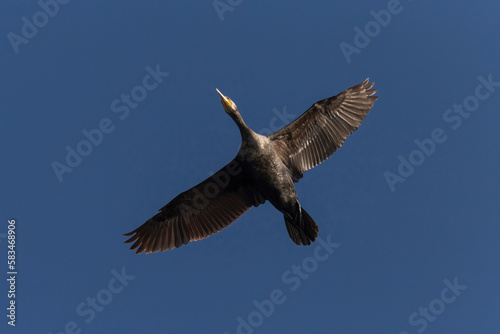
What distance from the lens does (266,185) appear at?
11883 mm

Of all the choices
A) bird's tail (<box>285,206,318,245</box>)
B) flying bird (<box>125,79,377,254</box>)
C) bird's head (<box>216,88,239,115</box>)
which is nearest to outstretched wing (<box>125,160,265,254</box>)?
flying bird (<box>125,79,377,254</box>)

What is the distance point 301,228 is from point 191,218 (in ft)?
7.66

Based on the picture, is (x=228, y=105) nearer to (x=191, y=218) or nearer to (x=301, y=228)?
(x=191, y=218)

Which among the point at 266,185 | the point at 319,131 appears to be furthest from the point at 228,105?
the point at 319,131

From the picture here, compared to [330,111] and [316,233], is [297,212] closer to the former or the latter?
[316,233]

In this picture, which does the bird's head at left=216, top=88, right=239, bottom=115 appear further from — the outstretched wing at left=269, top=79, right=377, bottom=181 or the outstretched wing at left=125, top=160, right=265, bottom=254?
the outstretched wing at left=125, top=160, right=265, bottom=254

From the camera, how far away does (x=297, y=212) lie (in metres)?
11.9

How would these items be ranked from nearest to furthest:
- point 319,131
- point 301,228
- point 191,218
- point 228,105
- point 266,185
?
point 228,105, point 266,185, point 301,228, point 319,131, point 191,218

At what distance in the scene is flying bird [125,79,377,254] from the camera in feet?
39.5

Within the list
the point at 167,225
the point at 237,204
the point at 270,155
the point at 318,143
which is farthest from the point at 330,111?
the point at 167,225

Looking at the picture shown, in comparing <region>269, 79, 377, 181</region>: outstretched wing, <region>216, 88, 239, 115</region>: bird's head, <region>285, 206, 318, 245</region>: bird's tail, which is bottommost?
<region>285, 206, 318, 245</region>: bird's tail

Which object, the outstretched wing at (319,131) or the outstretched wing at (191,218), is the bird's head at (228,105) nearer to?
the outstretched wing at (319,131)

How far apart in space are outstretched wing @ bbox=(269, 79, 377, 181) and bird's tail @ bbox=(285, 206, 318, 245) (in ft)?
2.81

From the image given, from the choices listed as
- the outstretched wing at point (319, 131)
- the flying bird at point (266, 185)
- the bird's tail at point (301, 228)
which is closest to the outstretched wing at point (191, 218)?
the flying bird at point (266, 185)
